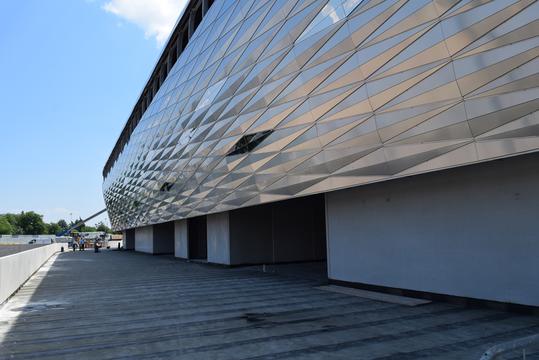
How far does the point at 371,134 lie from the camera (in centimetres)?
916

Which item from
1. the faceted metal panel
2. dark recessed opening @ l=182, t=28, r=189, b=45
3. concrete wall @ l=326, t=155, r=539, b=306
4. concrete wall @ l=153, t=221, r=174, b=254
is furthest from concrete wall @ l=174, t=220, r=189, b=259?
concrete wall @ l=326, t=155, r=539, b=306

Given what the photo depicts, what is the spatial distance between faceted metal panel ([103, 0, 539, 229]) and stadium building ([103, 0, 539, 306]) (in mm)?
30

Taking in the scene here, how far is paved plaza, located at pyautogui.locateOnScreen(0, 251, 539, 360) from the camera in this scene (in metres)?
5.49

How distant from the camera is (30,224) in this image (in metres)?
133

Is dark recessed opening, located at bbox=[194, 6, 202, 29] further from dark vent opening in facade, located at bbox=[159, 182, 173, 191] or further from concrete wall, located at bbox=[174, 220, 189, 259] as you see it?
concrete wall, located at bbox=[174, 220, 189, 259]

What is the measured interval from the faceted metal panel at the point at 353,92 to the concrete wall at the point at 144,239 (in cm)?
1911

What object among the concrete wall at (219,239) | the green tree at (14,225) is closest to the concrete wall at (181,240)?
the concrete wall at (219,239)

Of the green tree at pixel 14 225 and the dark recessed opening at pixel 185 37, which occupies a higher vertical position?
the dark recessed opening at pixel 185 37

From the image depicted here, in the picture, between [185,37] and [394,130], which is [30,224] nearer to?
[185,37]

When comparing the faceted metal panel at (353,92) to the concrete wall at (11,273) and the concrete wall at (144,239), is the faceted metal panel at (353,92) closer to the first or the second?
the concrete wall at (11,273)

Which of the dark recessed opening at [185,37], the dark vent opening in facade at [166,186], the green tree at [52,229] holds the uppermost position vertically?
the dark recessed opening at [185,37]

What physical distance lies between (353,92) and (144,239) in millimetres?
34197

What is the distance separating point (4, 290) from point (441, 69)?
11.0 meters

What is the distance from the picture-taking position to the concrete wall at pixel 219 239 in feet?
61.9
